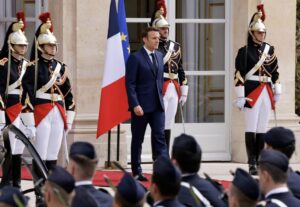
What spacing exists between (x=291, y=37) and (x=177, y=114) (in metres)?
1.72

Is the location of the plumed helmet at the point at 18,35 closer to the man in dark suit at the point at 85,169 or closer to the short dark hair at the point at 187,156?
the short dark hair at the point at 187,156

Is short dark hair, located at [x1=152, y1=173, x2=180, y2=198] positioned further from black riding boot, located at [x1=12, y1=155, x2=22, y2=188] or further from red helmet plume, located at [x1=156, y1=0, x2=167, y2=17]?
red helmet plume, located at [x1=156, y1=0, x2=167, y2=17]

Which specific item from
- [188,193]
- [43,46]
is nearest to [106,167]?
[43,46]

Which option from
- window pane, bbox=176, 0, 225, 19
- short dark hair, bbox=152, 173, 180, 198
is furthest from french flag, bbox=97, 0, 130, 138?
short dark hair, bbox=152, 173, 180, 198

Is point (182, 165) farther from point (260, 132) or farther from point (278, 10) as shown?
point (278, 10)

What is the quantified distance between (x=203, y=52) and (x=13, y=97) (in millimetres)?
4197

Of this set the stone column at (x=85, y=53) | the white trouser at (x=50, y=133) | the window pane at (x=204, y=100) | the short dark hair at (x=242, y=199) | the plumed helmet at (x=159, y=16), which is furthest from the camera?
Answer: the window pane at (x=204, y=100)

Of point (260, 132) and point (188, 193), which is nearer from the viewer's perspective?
point (188, 193)

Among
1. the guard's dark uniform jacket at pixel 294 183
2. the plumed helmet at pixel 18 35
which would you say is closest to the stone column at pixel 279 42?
the plumed helmet at pixel 18 35

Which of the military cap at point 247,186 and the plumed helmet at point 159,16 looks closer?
the military cap at point 247,186

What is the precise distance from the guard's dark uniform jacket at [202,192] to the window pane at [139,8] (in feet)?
26.0

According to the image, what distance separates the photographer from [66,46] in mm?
15133

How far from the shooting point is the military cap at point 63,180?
23.0ft

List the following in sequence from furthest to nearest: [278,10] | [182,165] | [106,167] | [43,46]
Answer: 1. [278,10]
2. [106,167]
3. [43,46]
4. [182,165]
